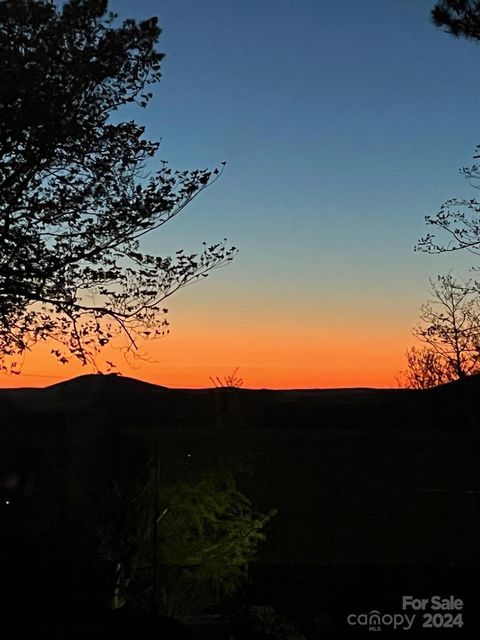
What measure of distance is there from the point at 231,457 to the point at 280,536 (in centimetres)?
114

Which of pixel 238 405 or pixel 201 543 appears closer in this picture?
pixel 201 543

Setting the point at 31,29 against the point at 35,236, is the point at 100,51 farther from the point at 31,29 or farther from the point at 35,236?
the point at 35,236

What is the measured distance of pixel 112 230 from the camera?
8.62 metres

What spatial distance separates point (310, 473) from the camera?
9.59 meters

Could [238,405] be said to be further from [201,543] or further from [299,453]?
[201,543]

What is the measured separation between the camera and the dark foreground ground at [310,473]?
324 inches

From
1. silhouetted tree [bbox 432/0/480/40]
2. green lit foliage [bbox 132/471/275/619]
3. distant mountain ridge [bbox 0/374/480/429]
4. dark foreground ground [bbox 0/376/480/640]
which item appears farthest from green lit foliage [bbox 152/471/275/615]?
silhouetted tree [bbox 432/0/480/40]

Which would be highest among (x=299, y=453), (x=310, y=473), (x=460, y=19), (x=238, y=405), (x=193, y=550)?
(x=460, y=19)

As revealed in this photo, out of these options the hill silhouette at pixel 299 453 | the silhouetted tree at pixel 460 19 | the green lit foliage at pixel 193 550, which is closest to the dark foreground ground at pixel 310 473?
the hill silhouette at pixel 299 453

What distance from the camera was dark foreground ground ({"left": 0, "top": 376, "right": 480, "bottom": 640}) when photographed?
8219 millimetres

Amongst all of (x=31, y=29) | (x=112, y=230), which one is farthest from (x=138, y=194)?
(x=31, y=29)

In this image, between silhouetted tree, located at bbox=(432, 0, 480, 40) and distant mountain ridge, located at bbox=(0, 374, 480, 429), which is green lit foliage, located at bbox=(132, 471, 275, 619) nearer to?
distant mountain ridge, located at bbox=(0, 374, 480, 429)

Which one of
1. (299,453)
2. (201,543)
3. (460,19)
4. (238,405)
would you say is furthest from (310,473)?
(460,19)

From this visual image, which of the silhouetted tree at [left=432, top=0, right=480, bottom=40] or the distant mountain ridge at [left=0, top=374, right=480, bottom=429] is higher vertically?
the silhouetted tree at [left=432, top=0, right=480, bottom=40]
